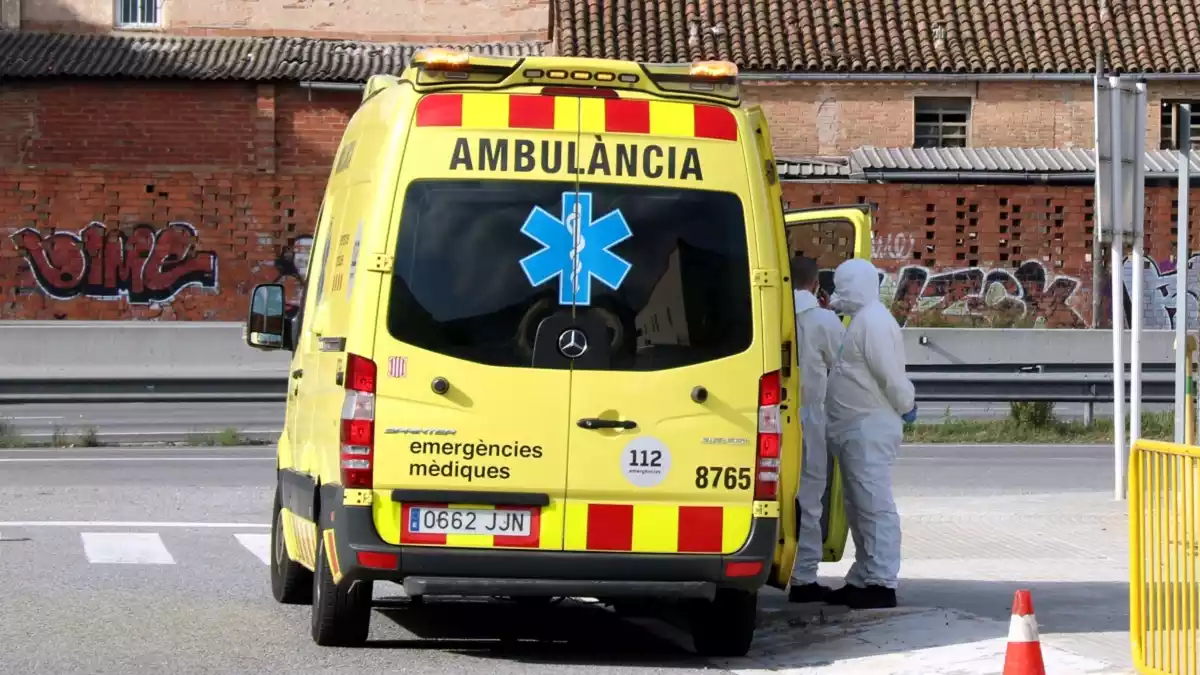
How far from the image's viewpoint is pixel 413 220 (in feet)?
26.6

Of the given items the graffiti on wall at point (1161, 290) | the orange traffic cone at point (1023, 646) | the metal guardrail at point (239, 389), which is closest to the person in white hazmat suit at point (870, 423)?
the orange traffic cone at point (1023, 646)

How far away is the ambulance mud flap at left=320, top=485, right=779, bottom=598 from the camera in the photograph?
8.08 metres

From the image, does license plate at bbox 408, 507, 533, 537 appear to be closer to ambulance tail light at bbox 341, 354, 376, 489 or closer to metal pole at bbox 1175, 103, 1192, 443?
ambulance tail light at bbox 341, 354, 376, 489

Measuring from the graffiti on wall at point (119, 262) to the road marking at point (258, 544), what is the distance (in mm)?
23148

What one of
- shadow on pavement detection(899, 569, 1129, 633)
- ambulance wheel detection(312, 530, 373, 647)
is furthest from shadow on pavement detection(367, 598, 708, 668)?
shadow on pavement detection(899, 569, 1129, 633)

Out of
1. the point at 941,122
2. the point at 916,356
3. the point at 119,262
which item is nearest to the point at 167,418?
the point at 916,356

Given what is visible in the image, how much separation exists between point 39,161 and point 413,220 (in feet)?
108

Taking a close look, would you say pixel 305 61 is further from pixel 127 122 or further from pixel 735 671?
pixel 735 671

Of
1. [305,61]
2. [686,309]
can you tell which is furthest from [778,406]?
[305,61]

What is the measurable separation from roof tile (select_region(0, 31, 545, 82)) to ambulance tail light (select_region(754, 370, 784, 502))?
1242 inches

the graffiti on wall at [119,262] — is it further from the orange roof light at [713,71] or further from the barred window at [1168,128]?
the orange roof light at [713,71]

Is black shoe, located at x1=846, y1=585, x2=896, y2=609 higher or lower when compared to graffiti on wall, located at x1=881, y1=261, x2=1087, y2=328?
lower

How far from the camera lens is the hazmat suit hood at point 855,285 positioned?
32.4 ft

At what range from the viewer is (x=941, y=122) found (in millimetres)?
41438
